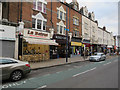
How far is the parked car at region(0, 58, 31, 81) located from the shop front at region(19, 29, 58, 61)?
6.06m

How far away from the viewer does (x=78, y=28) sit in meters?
23.9

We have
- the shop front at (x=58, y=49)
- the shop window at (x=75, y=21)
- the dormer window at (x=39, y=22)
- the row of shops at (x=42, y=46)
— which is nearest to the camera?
the row of shops at (x=42, y=46)

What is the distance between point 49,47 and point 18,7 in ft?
26.0

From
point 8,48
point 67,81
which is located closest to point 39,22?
point 8,48

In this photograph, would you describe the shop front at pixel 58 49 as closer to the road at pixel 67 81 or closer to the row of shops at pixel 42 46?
the row of shops at pixel 42 46

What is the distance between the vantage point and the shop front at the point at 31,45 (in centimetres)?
1271

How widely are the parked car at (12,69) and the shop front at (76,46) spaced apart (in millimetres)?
16019

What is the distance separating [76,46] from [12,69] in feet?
61.5

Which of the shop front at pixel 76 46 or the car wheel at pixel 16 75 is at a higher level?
the shop front at pixel 76 46

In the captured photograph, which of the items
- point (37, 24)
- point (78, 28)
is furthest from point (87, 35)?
point (37, 24)

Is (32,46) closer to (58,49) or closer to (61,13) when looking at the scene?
(58,49)

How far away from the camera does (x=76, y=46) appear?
2302cm

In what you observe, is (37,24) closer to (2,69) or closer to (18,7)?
(18,7)

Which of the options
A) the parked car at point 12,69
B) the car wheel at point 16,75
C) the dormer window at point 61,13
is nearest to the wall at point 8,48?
the parked car at point 12,69
